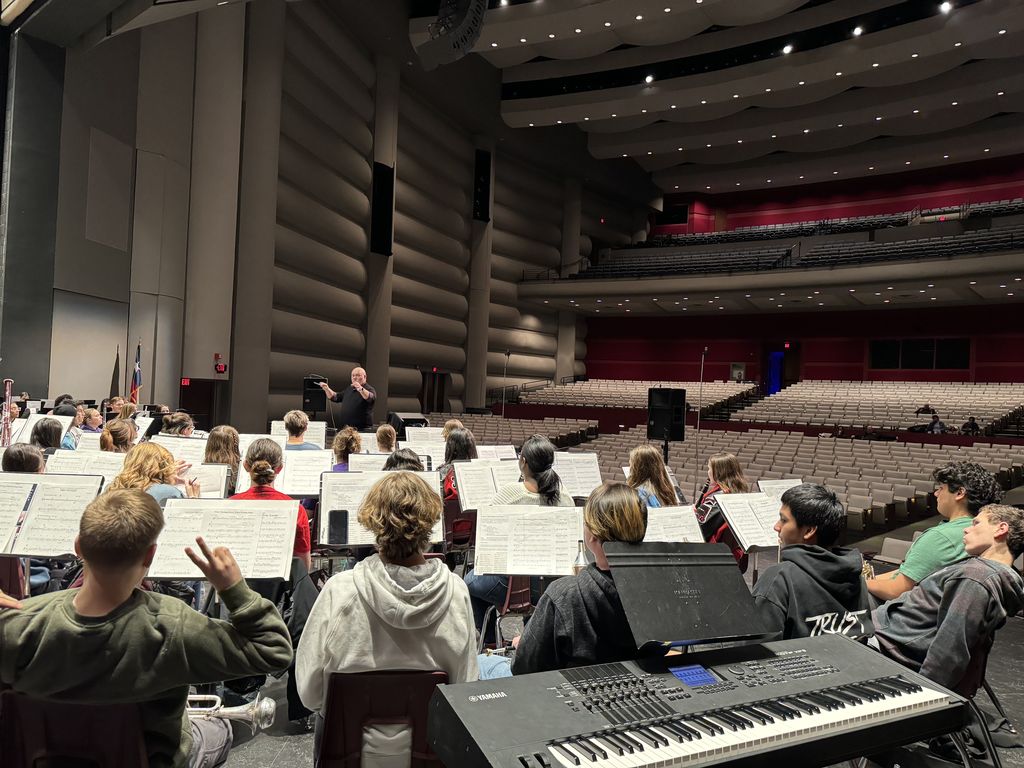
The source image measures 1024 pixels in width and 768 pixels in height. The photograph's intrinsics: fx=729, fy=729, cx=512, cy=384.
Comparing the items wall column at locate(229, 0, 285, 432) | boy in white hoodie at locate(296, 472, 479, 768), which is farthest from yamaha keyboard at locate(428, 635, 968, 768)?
wall column at locate(229, 0, 285, 432)

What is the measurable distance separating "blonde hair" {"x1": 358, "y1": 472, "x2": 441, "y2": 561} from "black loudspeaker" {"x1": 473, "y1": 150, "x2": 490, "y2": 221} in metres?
21.8

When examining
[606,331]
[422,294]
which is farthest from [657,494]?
[606,331]

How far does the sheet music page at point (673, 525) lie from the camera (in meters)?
4.18

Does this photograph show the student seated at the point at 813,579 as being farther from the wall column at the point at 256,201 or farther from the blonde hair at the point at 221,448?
the wall column at the point at 256,201

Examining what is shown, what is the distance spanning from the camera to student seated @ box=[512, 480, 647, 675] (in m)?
2.17

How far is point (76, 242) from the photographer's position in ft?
36.9

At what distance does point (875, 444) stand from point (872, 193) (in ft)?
60.7

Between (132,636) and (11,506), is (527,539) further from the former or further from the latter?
(11,506)

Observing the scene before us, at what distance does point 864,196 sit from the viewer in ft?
92.2

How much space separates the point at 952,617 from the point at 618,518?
1.48 m

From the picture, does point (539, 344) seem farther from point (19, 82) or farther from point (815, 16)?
point (19, 82)

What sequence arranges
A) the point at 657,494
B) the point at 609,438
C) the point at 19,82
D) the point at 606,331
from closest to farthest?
the point at 657,494 → the point at 19,82 → the point at 609,438 → the point at 606,331

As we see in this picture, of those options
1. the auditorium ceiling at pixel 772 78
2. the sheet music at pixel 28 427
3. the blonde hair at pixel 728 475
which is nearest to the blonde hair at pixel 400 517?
the blonde hair at pixel 728 475

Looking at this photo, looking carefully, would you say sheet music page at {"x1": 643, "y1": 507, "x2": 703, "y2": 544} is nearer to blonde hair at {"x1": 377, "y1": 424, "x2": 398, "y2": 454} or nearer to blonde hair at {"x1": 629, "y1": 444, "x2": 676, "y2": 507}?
blonde hair at {"x1": 629, "y1": 444, "x2": 676, "y2": 507}
